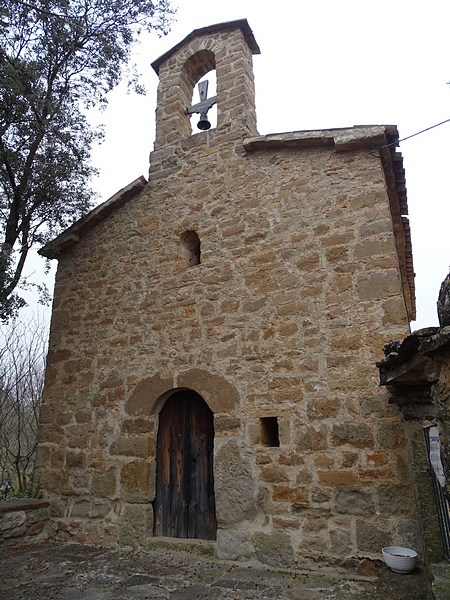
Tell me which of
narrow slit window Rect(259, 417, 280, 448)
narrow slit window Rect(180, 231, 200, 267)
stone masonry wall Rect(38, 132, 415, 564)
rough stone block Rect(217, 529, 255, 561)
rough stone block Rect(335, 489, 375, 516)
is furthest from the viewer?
narrow slit window Rect(180, 231, 200, 267)

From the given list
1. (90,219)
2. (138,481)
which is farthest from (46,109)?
(138,481)

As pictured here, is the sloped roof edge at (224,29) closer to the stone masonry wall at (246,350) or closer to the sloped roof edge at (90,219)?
the stone masonry wall at (246,350)

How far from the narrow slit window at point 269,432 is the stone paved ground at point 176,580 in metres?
1.11

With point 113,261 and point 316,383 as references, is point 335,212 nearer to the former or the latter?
point 316,383

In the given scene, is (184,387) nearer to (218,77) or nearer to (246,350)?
(246,350)

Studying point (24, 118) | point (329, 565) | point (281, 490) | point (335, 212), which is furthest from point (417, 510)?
point (24, 118)

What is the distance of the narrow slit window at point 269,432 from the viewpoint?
4387 millimetres

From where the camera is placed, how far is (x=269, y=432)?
4.45 m

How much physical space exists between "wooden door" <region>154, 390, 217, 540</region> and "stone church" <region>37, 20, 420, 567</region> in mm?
17

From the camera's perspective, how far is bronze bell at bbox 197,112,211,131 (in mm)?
6230

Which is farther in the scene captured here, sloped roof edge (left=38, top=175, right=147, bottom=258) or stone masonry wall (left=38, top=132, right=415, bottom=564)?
sloped roof edge (left=38, top=175, right=147, bottom=258)

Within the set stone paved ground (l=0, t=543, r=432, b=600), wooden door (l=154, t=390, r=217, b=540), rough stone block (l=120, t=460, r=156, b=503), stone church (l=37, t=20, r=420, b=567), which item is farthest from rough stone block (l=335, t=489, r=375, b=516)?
rough stone block (l=120, t=460, r=156, b=503)

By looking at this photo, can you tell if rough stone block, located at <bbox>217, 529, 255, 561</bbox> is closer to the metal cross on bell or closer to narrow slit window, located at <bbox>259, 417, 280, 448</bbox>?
narrow slit window, located at <bbox>259, 417, 280, 448</bbox>

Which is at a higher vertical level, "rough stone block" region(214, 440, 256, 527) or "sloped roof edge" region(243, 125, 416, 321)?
"sloped roof edge" region(243, 125, 416, 321)
